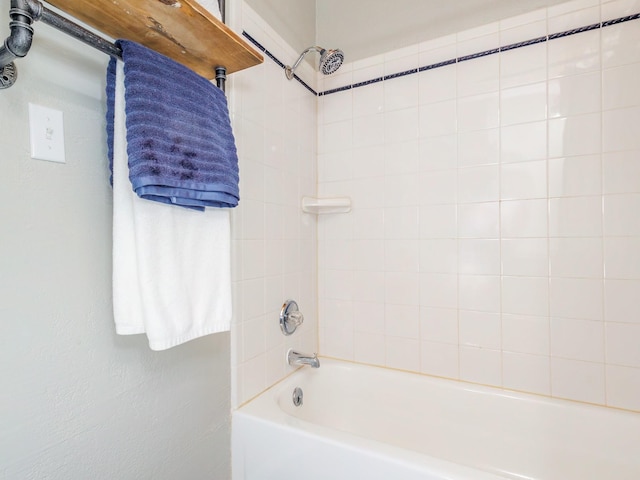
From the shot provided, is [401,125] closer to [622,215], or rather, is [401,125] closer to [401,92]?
[401,92]

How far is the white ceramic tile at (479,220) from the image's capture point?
1.48 meters

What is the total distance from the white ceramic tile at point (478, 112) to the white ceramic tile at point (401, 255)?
60 cm

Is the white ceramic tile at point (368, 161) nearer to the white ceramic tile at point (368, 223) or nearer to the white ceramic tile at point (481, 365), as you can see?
the white ceramic tile at point (368, 223)

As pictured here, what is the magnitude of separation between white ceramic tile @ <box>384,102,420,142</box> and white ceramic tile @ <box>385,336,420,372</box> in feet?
3.43

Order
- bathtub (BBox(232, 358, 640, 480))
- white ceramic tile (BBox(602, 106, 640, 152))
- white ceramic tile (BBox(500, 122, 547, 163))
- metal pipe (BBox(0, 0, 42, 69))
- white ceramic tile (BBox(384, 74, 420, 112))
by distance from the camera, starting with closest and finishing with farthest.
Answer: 1. metal pipe (BBox(0, 0, 42, 69))
2. bathtub (BBox(232, 358, 640, 480))
3. white ceramic tile (BBox(602, 106, 640, 152))
4. white ceramic tile (BBox(500, 122, 547, 163))
5. white ceramic tile (BBox(384, 74, 420, 112))

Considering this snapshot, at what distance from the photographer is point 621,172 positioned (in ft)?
4.20

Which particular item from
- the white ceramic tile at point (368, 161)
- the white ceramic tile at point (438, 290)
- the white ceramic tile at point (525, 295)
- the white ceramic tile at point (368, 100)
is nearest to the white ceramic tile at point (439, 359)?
the white ceramic tile at point (438, 290)

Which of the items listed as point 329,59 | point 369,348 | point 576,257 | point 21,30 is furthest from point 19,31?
point 576,257

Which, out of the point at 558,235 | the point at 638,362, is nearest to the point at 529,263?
the point at 558,235

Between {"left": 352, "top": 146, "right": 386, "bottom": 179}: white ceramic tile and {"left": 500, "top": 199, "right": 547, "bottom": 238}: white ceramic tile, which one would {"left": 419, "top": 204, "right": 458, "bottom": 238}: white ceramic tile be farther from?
{"left": 352, "top": 146, "right": 386, "bottom": 179}: white ceramic tile

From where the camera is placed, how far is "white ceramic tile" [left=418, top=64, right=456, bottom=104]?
1.56 meters

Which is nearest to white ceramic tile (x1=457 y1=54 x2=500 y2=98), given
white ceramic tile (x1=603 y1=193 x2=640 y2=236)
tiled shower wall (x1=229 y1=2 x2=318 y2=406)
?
white ceramic tile (x1=603 y1=193 x2=640 y2=236)

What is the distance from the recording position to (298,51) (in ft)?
5.60

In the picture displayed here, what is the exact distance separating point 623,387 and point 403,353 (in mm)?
875
